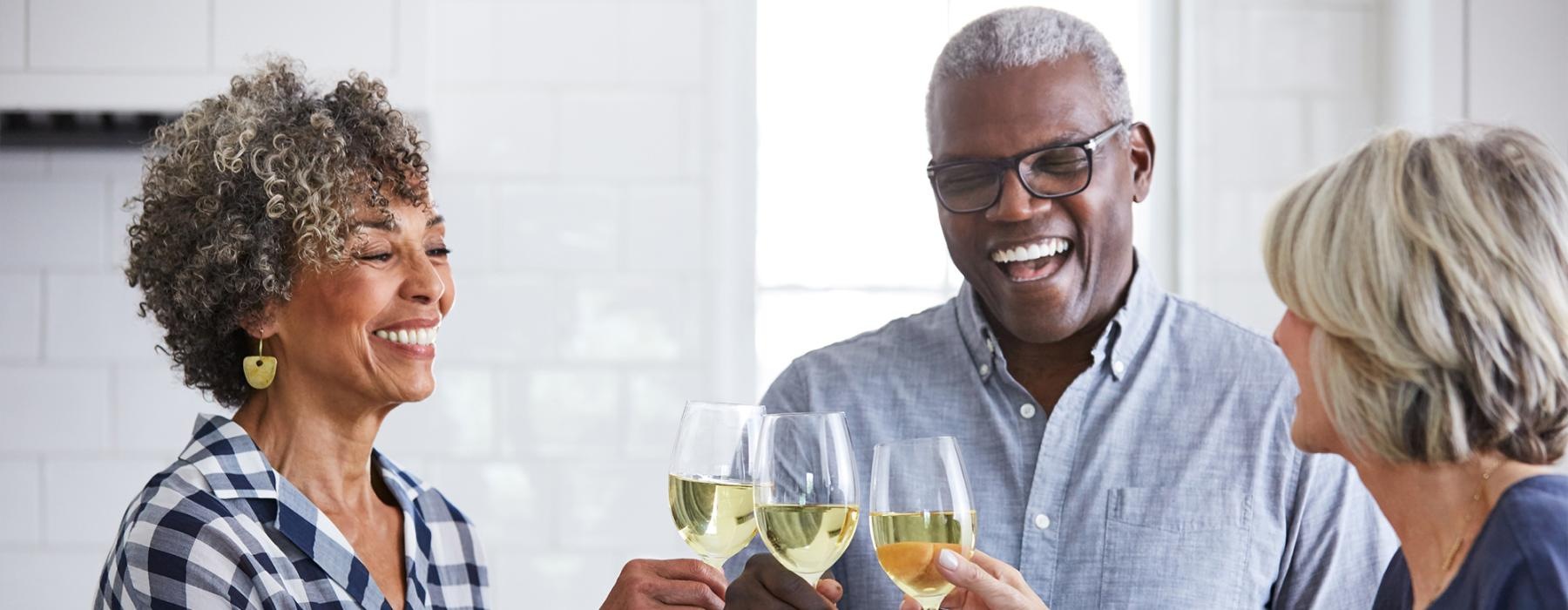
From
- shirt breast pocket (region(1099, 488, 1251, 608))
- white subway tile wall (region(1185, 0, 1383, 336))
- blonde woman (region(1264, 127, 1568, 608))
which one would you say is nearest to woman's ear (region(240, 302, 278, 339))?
shirt breast pocket (region(1099, 488, 1251, 608))

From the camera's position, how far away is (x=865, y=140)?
10.0 ft

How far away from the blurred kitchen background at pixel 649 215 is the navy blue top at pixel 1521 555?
65.5 inches

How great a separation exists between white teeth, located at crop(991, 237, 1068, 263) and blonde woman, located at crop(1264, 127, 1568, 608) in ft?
1.51

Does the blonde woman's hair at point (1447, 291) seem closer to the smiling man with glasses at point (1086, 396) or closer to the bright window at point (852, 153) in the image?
the smiling man with glasses at point (1086, 396)

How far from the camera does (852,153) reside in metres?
3.06

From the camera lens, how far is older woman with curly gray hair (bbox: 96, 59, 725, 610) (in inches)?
65.5

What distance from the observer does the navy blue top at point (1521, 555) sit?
46.6 inches

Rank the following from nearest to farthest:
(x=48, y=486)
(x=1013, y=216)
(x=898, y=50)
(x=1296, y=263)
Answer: (x=1296, y=263) < (x=1013, y=216) < (x=48, y=486) < (x=898, y=50)

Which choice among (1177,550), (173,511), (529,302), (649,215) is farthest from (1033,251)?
(529,302)

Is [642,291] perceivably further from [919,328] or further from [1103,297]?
[1103,297]

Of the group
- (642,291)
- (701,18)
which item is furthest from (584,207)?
(701,18)

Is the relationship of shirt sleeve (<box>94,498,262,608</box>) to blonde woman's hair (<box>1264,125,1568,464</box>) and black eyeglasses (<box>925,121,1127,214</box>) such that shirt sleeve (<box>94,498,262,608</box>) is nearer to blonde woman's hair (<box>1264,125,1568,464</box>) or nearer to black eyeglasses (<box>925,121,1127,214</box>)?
black eyeglasses (<box>925,121,1127,214</box>)

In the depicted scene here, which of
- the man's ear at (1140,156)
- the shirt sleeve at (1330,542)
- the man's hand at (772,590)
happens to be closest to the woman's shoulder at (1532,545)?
the shirt sleeve at (1330,542)

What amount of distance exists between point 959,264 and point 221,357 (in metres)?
0.95
